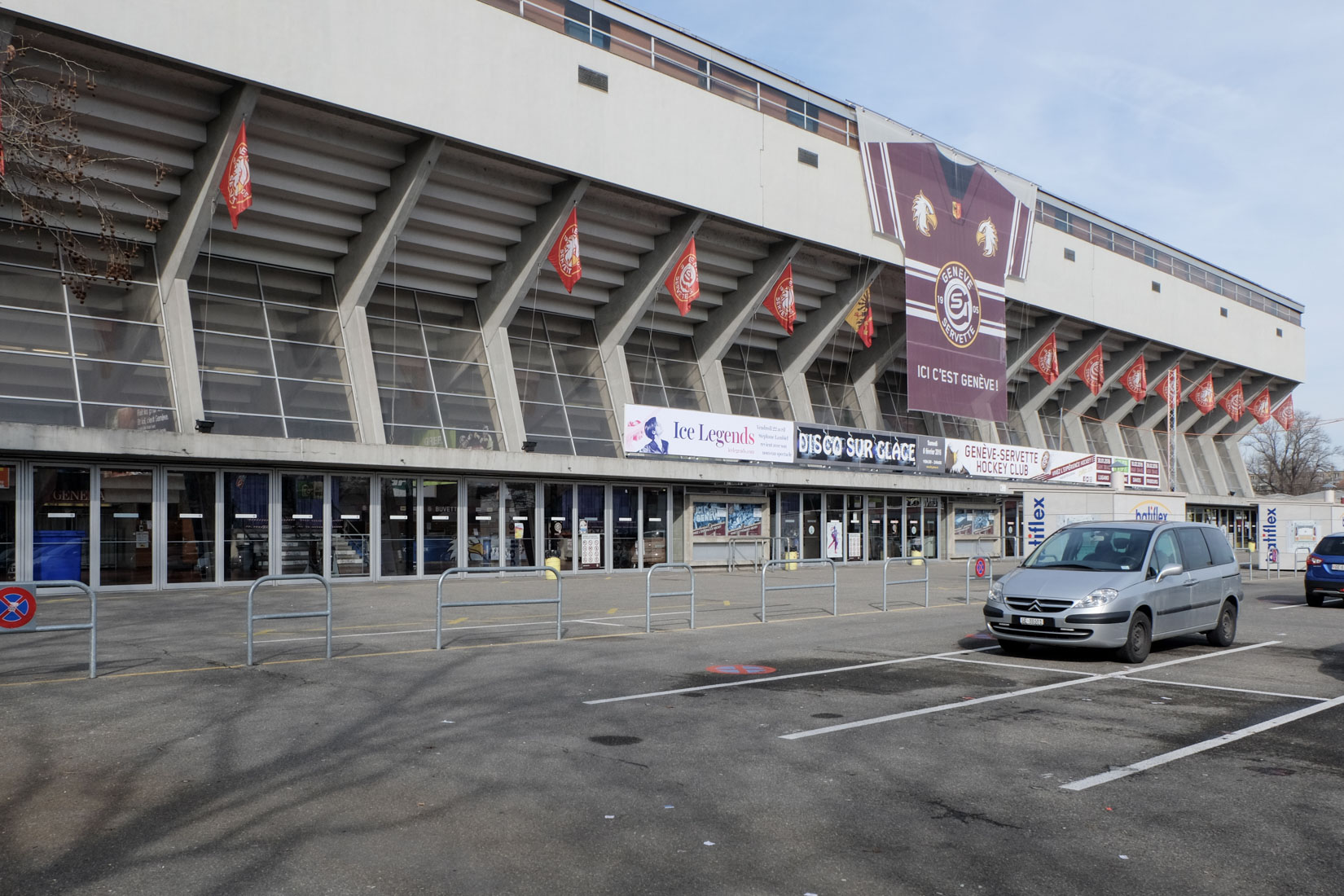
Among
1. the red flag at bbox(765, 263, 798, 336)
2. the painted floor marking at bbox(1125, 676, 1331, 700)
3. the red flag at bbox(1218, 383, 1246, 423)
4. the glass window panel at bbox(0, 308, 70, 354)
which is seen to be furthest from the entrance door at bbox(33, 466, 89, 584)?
the red flag at bbox(1218, 383, 1246, 423)

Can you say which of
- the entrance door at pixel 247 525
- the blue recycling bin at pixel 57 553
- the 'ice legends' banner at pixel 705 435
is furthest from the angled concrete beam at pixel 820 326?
the blue recycling bin at pixel 57 553

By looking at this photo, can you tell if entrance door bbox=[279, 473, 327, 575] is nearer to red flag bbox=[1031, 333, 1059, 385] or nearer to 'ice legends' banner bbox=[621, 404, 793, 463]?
'ice legends' banner bbox=[621, 404, 793, 463]

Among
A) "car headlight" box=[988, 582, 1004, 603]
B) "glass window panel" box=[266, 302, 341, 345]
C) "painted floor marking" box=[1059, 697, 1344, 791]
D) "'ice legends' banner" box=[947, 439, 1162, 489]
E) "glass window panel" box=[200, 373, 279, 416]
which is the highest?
"glass window panel" box=[266, 302, 341, 345]

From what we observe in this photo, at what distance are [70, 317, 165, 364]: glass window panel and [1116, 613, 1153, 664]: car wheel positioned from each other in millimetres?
19181

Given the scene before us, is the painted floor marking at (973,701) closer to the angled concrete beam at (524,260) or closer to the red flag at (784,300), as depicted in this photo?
the angled concrete beam at (524,260)

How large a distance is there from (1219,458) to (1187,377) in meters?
10.7

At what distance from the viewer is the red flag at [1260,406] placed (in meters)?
55.8

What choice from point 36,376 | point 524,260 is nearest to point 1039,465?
point 524,260

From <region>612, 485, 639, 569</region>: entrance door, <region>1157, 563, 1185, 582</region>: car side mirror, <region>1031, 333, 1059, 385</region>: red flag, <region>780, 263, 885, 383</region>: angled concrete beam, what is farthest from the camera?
<region>1031, 333, 1059, 385</region>: red flag

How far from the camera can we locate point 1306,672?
36.3ft

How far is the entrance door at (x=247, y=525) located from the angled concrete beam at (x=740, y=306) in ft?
48.4

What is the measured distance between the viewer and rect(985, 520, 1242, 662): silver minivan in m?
11.3

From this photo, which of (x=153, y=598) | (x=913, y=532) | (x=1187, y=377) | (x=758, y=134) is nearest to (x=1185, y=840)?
(x=153, y=598)

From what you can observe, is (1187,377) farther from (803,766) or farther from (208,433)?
(803,766)
